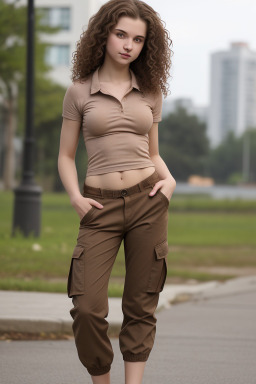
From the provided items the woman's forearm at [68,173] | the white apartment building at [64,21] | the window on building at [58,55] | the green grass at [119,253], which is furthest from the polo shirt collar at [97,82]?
the window on building at [58,55]

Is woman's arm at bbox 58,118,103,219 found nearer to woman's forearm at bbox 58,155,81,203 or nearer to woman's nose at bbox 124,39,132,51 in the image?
woman's forearm at bbox 58,155,81,203

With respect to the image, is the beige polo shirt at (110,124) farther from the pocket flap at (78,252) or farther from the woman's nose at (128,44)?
the pocket flap at (78,252)

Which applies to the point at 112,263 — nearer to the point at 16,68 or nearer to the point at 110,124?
the point at 110,124

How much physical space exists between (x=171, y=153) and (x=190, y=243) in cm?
6584

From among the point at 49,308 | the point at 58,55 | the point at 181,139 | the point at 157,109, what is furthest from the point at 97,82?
the point at 181,139

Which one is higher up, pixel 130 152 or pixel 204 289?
pixel 130 152

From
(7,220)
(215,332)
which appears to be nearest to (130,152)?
(215,332)

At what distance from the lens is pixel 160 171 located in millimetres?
4184

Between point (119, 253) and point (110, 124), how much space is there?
36.8ft

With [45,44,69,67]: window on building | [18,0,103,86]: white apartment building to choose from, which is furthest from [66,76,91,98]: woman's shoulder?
[45,44,69,67]: window on building

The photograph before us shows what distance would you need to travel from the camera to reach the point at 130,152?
13.2 feet

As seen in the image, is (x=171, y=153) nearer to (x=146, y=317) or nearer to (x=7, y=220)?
(x=7, y=220)

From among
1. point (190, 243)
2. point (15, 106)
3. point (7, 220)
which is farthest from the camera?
point (15, 106)

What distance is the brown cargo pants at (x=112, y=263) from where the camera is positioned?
3871mm
